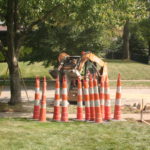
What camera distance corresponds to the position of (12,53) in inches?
549

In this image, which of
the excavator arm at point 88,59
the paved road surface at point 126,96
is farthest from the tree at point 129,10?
the paved road surface at point 126,96

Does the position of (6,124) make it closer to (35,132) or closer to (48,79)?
(35,132)

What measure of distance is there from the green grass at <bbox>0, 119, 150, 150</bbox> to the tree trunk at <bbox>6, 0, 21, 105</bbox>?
3731 millimetres

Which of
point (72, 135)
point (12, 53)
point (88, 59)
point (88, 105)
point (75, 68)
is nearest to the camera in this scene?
point (72, 135)

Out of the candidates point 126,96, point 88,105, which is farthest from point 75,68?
point 126,96

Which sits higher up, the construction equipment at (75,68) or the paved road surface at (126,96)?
the construction equipment at (75,68)

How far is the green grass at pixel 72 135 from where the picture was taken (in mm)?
7609

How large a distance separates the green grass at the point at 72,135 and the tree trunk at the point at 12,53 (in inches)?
147

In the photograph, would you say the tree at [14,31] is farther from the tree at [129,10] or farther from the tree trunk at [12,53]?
the tree at [129,10]

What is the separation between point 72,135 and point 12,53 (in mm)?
6113

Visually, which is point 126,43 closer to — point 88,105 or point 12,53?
point 12,53

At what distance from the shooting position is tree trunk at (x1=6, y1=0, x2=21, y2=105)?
13711mm

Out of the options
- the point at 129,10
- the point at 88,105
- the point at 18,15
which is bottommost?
the point at 88,105

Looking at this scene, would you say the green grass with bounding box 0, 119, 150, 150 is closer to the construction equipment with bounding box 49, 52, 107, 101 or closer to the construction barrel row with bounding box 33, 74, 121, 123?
the construction barrel row with bounding box 33, 74, 121, 123
